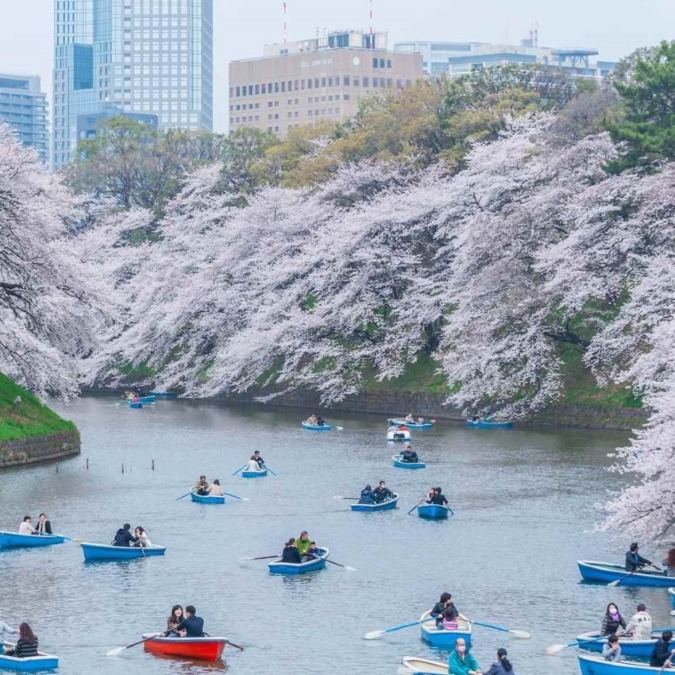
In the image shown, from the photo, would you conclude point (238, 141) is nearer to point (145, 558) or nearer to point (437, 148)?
point (437, 148)

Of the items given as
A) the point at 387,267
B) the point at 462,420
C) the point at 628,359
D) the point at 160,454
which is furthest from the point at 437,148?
the point at 160,454

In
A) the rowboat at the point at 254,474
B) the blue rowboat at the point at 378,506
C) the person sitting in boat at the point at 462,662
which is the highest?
the person sitting in boat at the point at 462,662

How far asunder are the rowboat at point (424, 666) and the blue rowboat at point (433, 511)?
1944cm

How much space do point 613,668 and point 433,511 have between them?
20623mm

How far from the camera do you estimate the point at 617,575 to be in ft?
141

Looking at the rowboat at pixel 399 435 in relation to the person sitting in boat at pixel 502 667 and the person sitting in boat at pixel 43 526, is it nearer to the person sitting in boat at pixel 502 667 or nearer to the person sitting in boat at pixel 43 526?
the person sitting in boat at pixel 43 526

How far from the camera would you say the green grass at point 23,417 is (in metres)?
67.4

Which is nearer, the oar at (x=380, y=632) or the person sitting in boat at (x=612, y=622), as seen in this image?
the person sitting in boat at (x=612, y=622)

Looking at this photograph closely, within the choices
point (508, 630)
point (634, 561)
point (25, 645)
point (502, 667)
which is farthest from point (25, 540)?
point (502, 667)

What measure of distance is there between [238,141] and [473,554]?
89009 mm

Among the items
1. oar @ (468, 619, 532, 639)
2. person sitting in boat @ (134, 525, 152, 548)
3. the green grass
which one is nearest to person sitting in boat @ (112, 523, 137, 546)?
person sitting in boat @ (134, 525, 152, 548)

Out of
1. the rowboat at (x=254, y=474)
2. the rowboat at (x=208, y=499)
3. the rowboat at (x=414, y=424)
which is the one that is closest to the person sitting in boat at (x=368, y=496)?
the rowboat at (x=208, y=499)

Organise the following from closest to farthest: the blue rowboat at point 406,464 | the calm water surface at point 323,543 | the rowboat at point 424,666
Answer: the rowboat at point 424,666
the calm water surface at point 323,543
the blue rowboat at point 406,464

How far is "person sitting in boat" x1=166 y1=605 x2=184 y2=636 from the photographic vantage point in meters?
36.9
